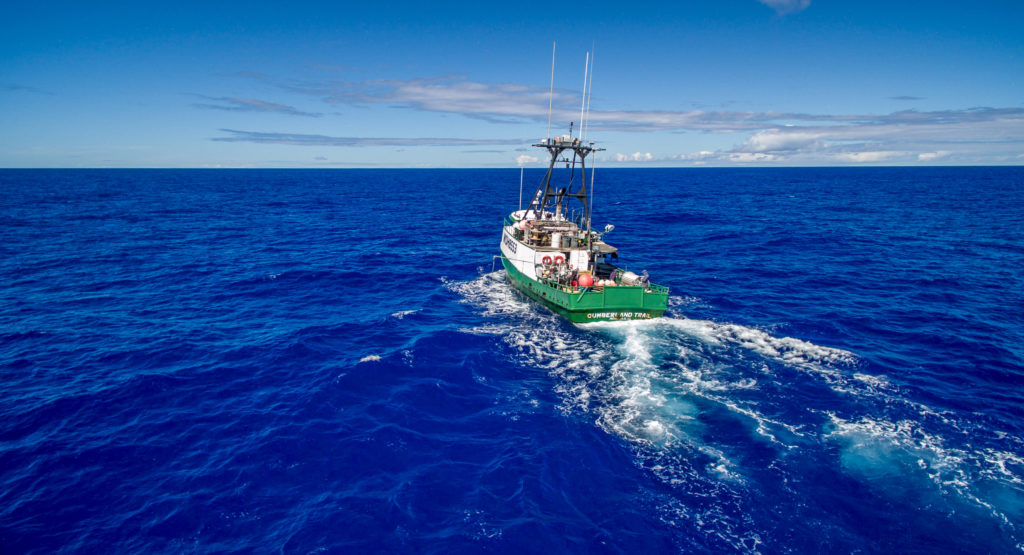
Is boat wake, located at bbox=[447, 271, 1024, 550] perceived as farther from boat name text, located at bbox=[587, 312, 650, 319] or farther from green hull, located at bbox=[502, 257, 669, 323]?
green hull, located at bbox=[502, 257, 669, 323]

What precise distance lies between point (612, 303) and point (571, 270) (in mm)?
6139

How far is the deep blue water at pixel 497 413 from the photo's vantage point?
16297mm

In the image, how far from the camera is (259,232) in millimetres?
74625

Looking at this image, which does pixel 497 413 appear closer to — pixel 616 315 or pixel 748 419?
pixel 748 419

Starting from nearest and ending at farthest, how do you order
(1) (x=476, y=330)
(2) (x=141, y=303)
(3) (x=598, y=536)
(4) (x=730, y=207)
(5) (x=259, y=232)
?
(3) (x=598, y=536), (1) (x=476, y=330), (2) (x=141, y=303), (5) (x=259, y=232), (4) (x=730, y=207)

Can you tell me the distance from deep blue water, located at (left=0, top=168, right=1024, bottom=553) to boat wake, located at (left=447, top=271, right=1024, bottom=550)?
0.13 m

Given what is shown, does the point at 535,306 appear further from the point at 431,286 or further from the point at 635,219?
the point at 635,219

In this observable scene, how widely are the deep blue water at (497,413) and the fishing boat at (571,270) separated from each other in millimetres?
1556

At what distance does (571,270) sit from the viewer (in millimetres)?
38719

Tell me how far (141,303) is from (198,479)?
27354 mm

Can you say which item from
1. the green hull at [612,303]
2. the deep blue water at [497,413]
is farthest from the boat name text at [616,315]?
the deep blue water at [497,413]

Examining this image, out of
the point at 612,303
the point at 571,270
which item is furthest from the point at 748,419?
the point at 571,270

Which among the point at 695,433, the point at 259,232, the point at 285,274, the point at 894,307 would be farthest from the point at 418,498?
the point at 259,232

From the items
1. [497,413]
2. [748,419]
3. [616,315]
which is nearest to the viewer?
[748,419]
